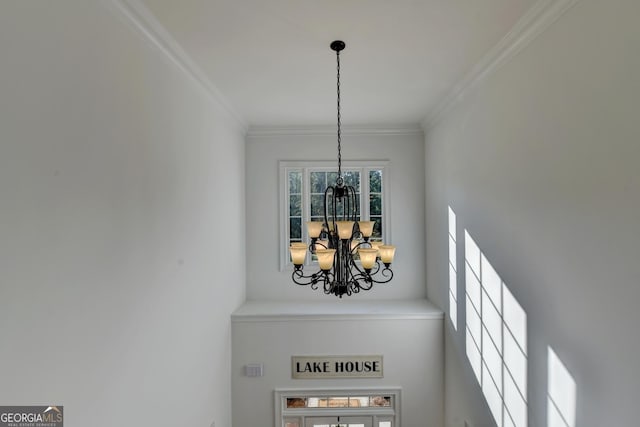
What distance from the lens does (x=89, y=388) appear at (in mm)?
1379

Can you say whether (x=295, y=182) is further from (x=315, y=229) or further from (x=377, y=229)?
(x=315, y=229)

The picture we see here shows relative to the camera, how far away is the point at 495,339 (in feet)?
7.59

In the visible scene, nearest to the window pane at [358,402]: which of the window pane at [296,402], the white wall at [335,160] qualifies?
the window pane at [296,402]

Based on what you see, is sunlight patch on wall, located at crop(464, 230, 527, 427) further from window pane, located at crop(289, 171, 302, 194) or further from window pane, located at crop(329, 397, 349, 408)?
window pane, located at crop(289, 171, 302, 194)

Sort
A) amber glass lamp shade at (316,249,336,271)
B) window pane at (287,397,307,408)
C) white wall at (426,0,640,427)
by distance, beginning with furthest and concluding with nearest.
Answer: window pane at (287,397,307,408)
amber glass lamp shade at (316,249,336,271)
white wall at (426,0,640,427)

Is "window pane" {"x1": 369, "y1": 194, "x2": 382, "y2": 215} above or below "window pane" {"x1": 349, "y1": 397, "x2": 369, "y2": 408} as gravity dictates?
above

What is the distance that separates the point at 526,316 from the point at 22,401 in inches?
96.2

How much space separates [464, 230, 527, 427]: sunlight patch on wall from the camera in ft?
6.58

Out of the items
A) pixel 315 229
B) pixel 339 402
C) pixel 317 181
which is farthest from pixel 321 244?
pixel 339 402

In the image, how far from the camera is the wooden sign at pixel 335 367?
344 cm

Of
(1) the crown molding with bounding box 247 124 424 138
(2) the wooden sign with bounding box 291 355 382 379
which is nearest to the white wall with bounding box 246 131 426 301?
(1) the crown molding with bounding box 247 124 424 138

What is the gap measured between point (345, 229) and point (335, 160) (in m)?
2.20

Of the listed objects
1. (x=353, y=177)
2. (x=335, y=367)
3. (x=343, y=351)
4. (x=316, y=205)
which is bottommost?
(x=335, y=367)

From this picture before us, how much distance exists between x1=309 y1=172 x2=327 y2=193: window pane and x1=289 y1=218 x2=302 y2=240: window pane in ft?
1.48
